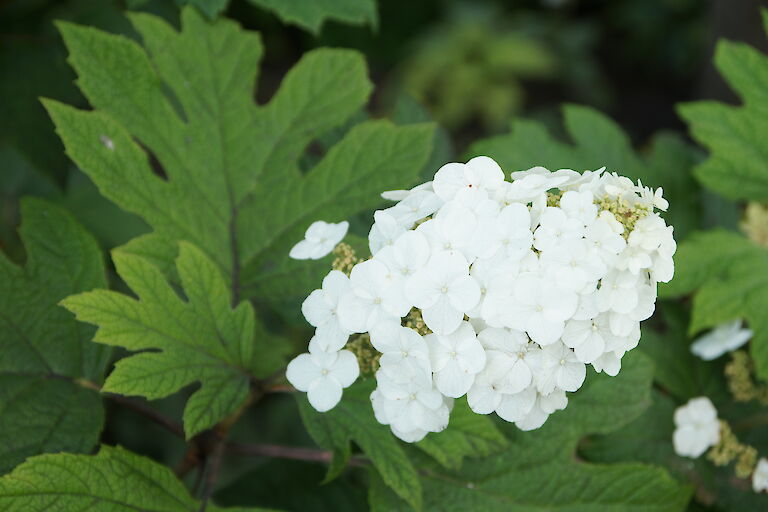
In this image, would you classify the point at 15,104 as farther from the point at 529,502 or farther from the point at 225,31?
the point at 529,502

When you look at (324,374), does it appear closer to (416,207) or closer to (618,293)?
(416,207)

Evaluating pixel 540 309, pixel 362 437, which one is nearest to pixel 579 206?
pixel 540 309

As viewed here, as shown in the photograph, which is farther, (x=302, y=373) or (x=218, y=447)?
(x=218, y=447)

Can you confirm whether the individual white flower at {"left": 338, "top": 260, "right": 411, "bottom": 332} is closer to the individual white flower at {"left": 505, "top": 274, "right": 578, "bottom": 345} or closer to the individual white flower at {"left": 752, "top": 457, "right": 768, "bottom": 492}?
the individual white flower at {"left": 505, "top": 274, "right": 578, "bottom": 345}

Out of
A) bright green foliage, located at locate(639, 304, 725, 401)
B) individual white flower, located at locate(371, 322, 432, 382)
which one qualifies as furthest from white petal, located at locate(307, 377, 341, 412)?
bright green foliage, located at locate(639, 304, 725, 401)


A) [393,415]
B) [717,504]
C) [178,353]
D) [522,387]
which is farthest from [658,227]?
[717,504]

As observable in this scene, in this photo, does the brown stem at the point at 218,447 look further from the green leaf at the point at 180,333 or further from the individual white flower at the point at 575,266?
the individual white flower at the point at 575,266
